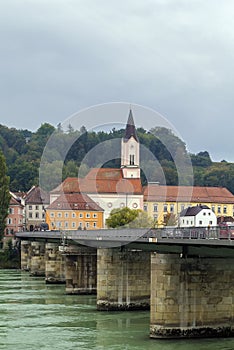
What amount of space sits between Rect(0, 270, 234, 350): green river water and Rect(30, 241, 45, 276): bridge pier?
33.0m

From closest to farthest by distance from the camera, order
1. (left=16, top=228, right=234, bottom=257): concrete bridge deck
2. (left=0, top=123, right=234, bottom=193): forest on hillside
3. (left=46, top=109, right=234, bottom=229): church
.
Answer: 1. (left=16, top=228, right=234, bottom=257): concrete bridge deck
2. (left=0, top=123, right=234, bottom=193): forest on hillside
3. (left=46, top=109, right=234, bottom=229): church

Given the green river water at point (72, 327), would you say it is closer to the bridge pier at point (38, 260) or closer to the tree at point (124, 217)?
the tree at point (124, 217)

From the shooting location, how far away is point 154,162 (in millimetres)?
57688

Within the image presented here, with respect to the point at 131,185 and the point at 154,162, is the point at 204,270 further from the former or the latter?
the point at 131,185

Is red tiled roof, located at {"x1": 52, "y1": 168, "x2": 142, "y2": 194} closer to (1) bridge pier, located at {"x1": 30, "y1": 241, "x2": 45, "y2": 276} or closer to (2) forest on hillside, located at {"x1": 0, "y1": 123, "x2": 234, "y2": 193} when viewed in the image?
(2) forest on hillside, located at {"x1": 0, "y1": 123, "x2": 234, "y2": 193}

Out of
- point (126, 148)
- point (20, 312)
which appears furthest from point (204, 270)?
point (126, 148)

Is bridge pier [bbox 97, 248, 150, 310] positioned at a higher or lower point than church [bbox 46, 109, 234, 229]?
lower

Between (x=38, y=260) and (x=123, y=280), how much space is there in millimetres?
47816

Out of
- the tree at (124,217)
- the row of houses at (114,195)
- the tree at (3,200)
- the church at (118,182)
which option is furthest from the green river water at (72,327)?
the tree at (3,200)

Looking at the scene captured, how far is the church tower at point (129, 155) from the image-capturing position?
6003 centimetres

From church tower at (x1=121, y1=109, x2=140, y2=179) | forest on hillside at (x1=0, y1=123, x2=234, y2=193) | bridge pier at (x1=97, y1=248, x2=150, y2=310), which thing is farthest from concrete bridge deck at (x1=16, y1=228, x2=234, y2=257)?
church tower at (x1=121, y1=109, x2=140, y2=179)

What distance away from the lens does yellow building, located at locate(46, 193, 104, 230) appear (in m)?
72.5

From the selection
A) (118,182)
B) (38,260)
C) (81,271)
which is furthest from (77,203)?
(38,260)

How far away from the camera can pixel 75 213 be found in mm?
89875
